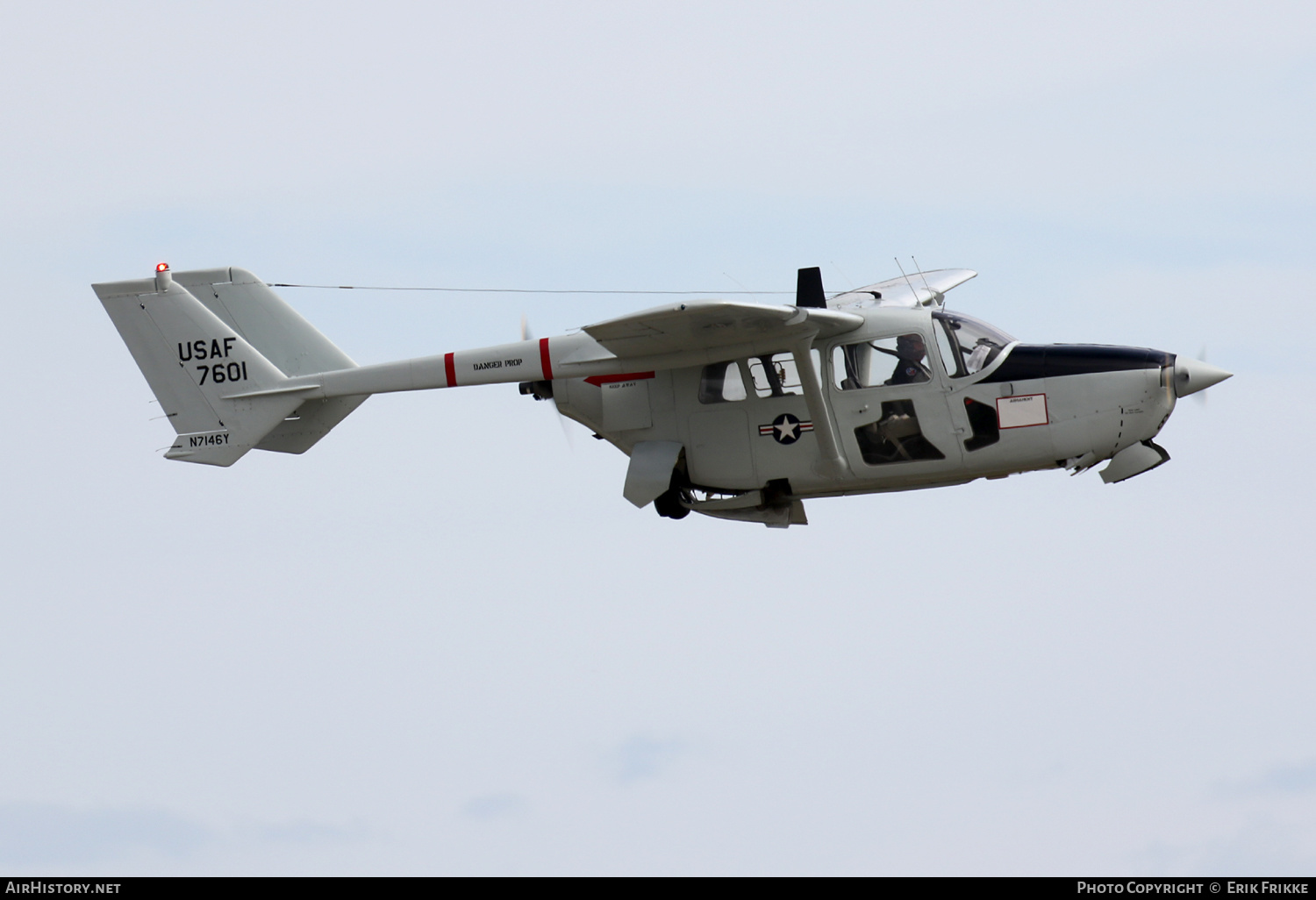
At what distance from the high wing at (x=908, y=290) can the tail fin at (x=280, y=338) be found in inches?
266

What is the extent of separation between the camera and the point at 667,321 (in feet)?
59.0

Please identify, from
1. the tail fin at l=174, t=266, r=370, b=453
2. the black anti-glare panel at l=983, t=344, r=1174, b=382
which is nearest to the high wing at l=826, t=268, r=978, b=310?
the black anti-glare panel at l=983, t=344, r=1174, b=382

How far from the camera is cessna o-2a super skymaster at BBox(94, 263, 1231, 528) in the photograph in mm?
18766

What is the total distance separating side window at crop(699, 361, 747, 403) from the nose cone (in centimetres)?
509

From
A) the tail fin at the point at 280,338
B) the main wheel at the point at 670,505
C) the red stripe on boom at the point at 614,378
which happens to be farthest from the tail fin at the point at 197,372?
the main wheel at the point at 670,505

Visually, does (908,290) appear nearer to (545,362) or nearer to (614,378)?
(614,378)

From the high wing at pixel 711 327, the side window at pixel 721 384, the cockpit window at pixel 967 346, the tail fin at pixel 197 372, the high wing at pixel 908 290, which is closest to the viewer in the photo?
the high wing at pixel 711 327

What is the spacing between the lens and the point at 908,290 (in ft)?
75.7

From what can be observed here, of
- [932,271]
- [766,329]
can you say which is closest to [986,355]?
[766,329]

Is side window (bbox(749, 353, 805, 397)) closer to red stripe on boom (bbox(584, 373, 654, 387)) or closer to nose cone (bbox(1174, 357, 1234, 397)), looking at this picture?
red stripe on boom (bbox(584, 373, 654, 387))

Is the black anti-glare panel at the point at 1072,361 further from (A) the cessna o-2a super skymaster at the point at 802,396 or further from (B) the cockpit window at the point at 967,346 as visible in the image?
(B) the cockpit window at the point at 967,346

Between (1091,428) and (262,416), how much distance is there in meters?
10.5

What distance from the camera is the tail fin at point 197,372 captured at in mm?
21203

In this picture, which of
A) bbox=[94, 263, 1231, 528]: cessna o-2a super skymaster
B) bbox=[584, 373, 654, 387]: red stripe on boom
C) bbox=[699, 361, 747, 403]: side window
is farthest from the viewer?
bbox=[584, 373, 654, 387]: red stripe on boom
